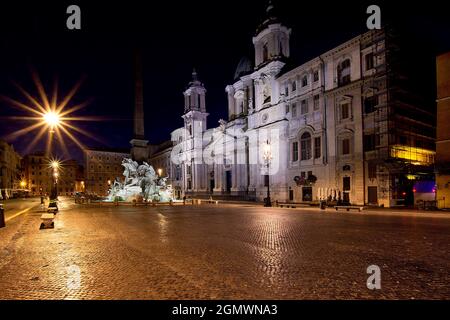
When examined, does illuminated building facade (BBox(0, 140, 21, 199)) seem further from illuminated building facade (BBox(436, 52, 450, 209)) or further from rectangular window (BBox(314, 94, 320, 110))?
illuminated building facade (BBox(436, 52, 450, 209))

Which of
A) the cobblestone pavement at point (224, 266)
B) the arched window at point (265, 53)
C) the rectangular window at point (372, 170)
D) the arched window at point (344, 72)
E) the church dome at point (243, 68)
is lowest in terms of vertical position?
Result: the cobblestone pavement at point (224, 266)

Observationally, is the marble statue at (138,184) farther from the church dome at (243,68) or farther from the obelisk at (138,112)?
the church dome at (243,68)

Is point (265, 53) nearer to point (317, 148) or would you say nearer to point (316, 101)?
point (316, 101)

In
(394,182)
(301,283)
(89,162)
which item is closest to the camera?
(301,283)

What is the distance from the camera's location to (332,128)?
3631 cm

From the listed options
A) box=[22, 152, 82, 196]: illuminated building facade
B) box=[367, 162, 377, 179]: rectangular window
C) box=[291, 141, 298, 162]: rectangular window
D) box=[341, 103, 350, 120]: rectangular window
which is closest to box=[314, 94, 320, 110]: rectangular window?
box=[341, 103, 350, 120]: rectangular window

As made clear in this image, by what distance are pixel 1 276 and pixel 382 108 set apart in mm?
32630

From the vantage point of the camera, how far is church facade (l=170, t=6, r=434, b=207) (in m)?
31.4

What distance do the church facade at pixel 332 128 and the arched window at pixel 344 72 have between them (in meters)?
0.11

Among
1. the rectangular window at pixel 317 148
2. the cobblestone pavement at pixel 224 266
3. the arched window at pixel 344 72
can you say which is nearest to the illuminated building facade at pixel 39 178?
the rectangular window at pixel 317 148

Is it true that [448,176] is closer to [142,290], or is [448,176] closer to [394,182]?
[394,182]

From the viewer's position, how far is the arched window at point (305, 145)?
40062 millimetres
